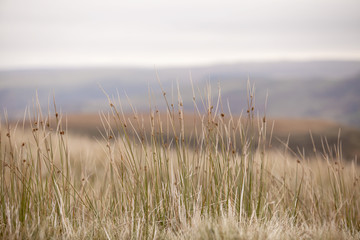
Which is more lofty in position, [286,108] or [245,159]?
[245,159]

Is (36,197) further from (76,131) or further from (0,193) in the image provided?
(76,131)

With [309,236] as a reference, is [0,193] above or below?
above

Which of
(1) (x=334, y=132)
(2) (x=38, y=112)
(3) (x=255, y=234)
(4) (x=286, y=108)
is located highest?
(2) (x=38, y=112)

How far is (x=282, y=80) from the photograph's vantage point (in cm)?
5944

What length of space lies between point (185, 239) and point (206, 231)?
133 millimetres

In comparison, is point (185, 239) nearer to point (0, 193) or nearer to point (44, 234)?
point (44, 234)

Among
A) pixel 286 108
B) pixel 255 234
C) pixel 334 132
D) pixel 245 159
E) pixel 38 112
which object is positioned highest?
pixel 38 112

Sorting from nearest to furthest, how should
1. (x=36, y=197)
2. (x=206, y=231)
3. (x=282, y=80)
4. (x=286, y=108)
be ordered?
(x=206, y=231)
(x=36, y=197)
(x=286, y=108)
(x=282, y=80)

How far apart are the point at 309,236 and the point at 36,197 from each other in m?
1.64

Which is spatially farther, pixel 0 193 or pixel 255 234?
pixel 0 193

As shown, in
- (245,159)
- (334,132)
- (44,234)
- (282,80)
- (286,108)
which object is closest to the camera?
(44,234)

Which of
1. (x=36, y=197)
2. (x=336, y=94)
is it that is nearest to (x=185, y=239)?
(x=36, y=197)

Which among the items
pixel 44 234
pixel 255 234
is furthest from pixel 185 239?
pixel 44 234

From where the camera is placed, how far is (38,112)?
2299mm
